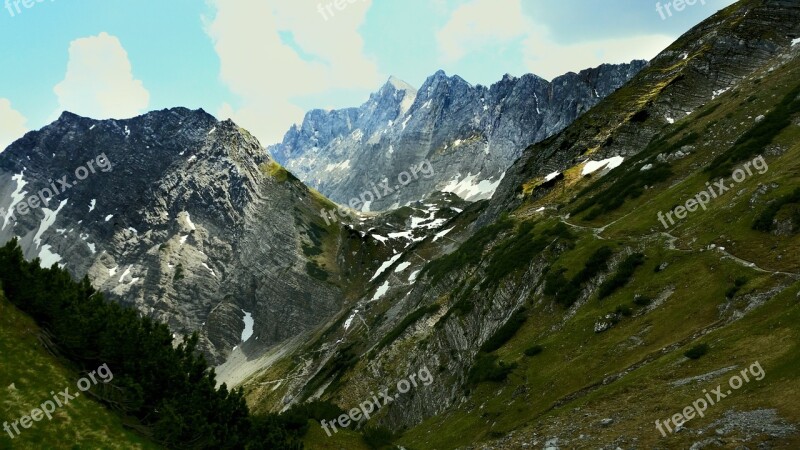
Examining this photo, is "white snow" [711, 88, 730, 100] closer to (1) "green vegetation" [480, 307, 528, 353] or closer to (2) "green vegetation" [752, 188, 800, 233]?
(2) "green vegetation" [752, 188, 800, 233]

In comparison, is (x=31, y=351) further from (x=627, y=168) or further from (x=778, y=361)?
(x=627, y=168)

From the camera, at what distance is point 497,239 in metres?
86.0

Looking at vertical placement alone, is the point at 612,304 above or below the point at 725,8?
below

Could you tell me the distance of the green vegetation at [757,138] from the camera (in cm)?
4991

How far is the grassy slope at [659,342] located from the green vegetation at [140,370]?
15.3 m

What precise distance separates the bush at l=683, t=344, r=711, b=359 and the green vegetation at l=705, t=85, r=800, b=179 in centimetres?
3023

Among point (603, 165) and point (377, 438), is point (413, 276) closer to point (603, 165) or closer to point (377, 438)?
point (603, 165)

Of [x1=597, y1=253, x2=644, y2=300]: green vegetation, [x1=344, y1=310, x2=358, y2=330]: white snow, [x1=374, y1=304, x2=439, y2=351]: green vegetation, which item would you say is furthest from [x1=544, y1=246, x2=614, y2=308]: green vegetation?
[x1=344, y1=310, x2=358, y2=330]: white snow

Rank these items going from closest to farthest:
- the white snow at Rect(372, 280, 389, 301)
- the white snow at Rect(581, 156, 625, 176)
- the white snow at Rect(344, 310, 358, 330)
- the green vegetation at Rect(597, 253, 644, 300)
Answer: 1. the green vegetation at Rect(597, 253, 644, 300)
2. the white snow at Rect(581, 156, 625, 176)
3. the white snow at Rect(344, 310, 358, 330)
4. the white snow at Rect(372, 280, 389, 301)

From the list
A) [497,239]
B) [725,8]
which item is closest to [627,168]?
[497,239]

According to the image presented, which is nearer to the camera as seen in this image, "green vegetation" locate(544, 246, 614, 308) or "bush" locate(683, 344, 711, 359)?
"bush" locate(683, 344, 711, 359)

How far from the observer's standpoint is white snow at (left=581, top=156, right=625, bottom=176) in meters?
89.5

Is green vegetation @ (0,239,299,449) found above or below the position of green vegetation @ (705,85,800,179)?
above

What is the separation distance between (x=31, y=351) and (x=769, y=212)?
46.0 meters
